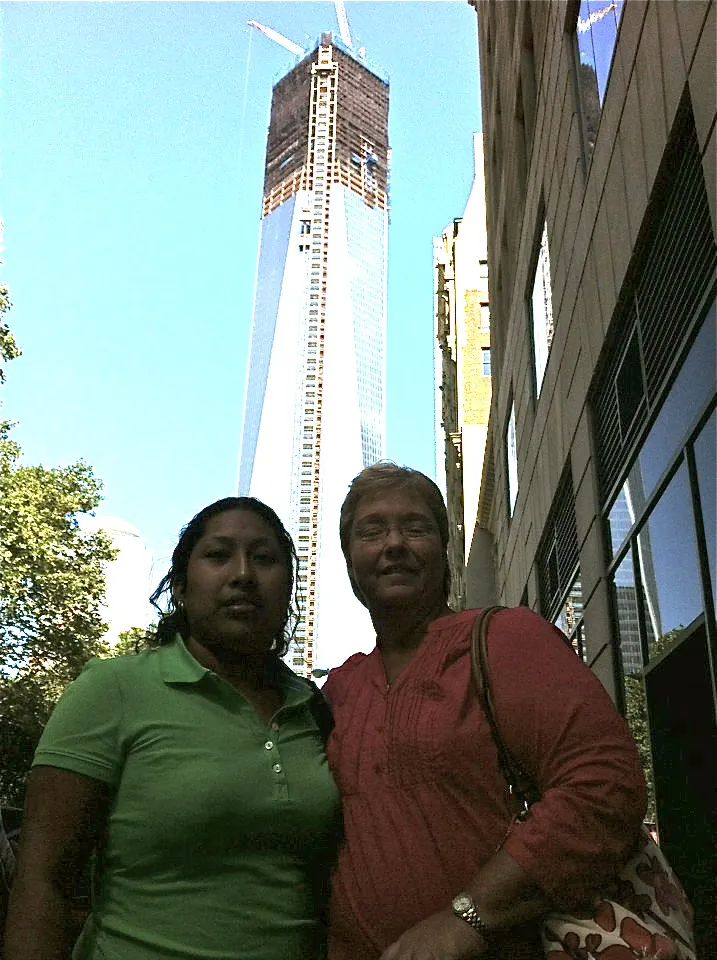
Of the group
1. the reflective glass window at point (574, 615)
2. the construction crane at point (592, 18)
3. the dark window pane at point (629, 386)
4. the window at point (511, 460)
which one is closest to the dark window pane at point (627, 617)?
the dark window pane at point (629, 386)

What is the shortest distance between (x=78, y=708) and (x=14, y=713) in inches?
819

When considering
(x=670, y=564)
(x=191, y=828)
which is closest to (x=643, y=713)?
(x=670, y=564)

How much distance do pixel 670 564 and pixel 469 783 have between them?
511 centimetres

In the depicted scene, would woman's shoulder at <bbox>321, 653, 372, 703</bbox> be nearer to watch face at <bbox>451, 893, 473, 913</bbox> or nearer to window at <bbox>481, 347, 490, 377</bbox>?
watch face at <bbox>451, 893, 473, 913</bbox>

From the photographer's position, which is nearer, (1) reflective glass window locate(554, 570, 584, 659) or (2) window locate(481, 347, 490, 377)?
(1) reflective glass window locate(554, 570, 584, 659)

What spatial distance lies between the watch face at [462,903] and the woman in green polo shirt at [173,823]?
42 cm

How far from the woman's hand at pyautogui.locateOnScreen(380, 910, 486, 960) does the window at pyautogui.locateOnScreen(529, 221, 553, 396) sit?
31.9 ft

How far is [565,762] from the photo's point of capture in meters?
1.86

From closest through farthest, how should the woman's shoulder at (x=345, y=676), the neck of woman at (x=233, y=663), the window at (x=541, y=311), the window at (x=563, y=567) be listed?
the neck of woman at (x=233, y=663) < the woman's shoulder at (x=345, y=676) < the window at (x=563, y=567) < the window at (x=541, y=311)

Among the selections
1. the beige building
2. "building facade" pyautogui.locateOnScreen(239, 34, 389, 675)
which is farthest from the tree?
"building facade" pyautogui.locateOnScreen(239, 34, 389, 675)

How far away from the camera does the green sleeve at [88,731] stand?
202 cm

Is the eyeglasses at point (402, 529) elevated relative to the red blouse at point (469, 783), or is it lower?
elevated

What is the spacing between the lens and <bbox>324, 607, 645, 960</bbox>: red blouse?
5.92ft

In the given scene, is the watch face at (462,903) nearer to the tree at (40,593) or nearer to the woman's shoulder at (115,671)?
the woman's shoulder at (115,671)
